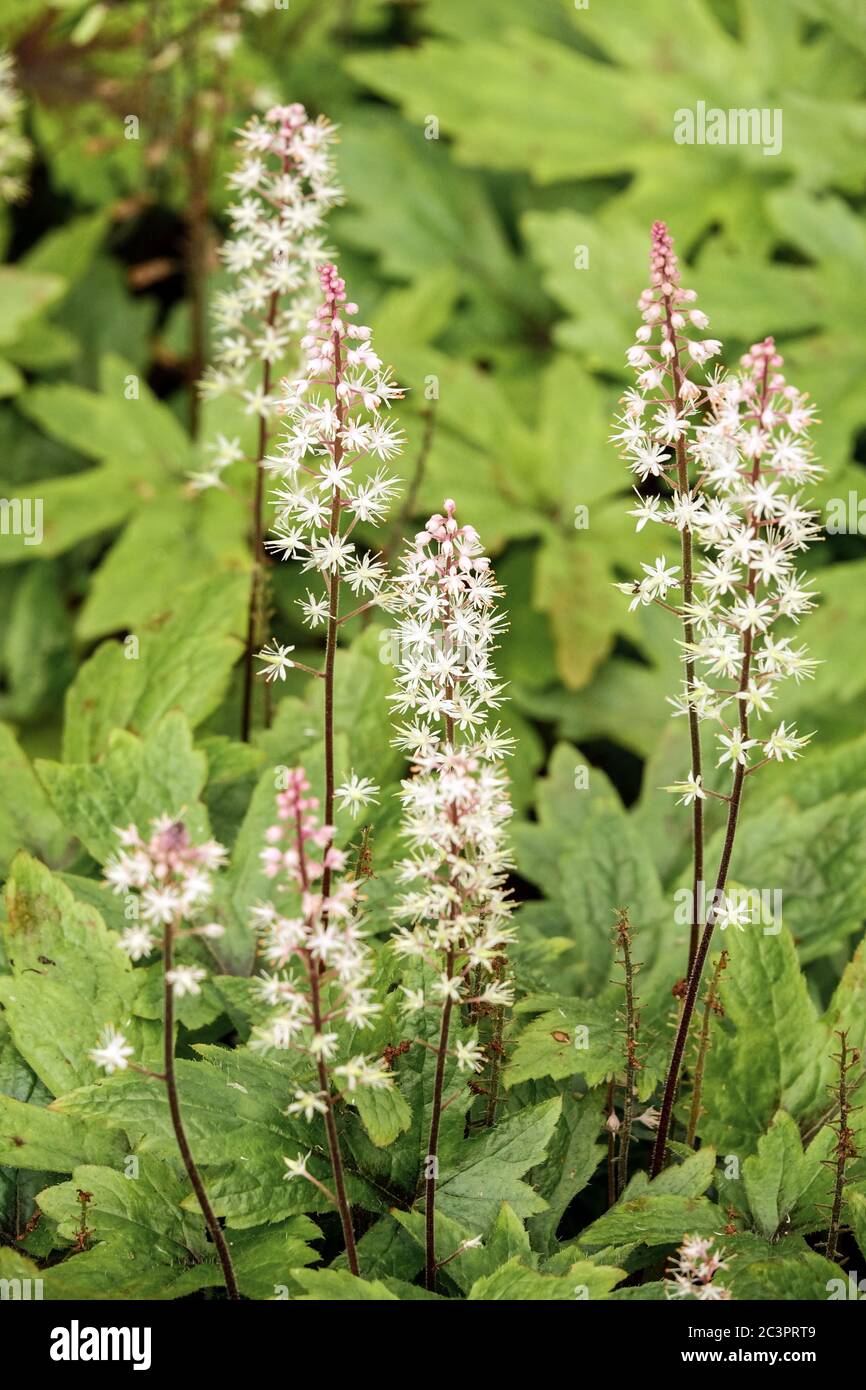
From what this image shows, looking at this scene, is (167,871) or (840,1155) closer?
(167,871)

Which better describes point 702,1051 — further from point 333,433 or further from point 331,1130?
point 333,433

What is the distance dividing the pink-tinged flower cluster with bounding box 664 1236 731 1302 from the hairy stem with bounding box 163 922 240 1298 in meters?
0.63

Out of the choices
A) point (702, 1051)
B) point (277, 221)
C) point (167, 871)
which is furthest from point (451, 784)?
point (277, 221)

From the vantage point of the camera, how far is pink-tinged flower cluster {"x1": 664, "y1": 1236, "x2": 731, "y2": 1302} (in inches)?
75.5

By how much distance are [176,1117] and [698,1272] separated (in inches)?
30.6

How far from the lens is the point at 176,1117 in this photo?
5.78 feet

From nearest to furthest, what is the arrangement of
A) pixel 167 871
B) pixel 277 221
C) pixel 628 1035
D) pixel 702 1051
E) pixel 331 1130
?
Result: pixel 167 871, pixel 331 1130, pixel 628 1035, pixel 702 1051, pixel 277 221
